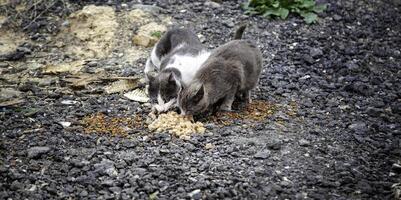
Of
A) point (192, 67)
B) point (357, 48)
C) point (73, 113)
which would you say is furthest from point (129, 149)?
point (357, 48)

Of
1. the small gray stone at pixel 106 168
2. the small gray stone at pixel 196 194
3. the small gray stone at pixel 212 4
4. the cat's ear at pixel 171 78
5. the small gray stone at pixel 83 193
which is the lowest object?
the small gray stone at pixel 83 193

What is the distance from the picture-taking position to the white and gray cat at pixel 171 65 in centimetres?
670

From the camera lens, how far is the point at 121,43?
8289 millimetres

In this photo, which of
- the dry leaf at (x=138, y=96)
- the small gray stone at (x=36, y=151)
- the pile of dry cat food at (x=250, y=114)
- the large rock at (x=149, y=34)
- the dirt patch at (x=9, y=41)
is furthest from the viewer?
the large rock at (x=149, y=34)

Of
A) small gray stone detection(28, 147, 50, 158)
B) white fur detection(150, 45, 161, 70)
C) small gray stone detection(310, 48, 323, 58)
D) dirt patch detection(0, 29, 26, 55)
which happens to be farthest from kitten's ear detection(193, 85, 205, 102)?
dirt patch detection(0, 29, 26, 55)

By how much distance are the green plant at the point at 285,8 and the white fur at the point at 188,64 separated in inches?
85.7

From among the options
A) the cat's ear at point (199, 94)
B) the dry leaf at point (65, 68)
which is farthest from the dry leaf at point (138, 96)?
the dry leaf at point (65, 68)

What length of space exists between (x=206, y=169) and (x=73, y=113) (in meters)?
1.88

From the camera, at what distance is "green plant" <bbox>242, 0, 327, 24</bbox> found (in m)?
8.98

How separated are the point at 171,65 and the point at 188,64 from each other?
0.22m

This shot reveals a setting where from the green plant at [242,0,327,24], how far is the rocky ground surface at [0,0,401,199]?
0.16 metres

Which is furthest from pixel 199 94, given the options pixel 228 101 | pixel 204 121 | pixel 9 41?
pixel 9 41

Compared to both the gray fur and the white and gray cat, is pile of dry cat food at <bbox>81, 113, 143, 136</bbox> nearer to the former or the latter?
the white and gray cat

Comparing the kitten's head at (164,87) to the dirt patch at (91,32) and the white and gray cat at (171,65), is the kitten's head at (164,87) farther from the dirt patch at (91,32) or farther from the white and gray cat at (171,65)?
the dirt patch at (91,32)
